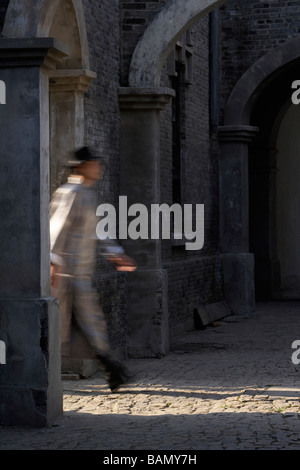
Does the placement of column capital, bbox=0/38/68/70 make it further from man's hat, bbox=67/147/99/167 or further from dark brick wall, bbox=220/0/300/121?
dark brick wall, bbox=220/0/300/121

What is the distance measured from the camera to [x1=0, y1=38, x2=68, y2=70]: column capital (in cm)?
778

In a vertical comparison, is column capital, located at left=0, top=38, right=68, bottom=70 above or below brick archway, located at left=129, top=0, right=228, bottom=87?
below

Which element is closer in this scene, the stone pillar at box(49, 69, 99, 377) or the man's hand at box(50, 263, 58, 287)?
the man's hand at box(50, 263, 58, 287)

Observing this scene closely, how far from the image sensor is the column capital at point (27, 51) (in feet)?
25.5

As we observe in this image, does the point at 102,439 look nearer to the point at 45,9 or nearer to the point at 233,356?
the point at 45,9

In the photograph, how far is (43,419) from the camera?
778 cm

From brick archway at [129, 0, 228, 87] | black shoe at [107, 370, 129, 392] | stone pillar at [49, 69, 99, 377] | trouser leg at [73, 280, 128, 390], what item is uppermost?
brick archway at [129, 0, 228, 87]

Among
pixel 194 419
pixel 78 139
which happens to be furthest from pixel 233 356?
pixel 194 419

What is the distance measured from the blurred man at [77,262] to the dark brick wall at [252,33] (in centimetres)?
941

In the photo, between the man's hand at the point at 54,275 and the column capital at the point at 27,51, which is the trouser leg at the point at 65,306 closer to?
the man's hand at the point at 54,275

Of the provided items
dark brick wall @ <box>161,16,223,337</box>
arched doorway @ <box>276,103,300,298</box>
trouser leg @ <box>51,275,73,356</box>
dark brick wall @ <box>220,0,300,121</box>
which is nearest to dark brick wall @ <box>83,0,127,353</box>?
dark brick wall @ <box>161,16,223,337</box>

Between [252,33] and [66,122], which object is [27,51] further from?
[252,33]

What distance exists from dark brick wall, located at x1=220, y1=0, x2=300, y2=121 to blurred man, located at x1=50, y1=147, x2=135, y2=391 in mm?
9414

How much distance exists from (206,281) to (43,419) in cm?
877
